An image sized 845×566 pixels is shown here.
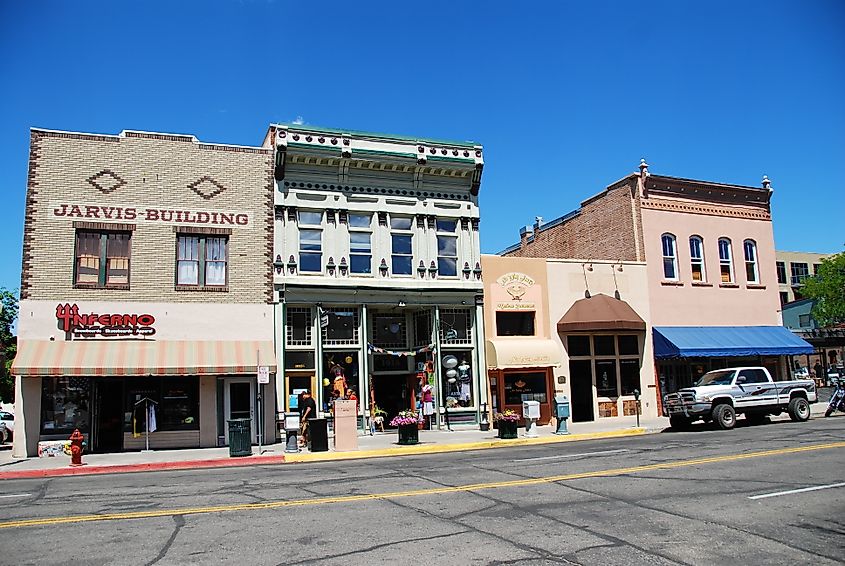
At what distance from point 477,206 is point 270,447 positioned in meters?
12.0

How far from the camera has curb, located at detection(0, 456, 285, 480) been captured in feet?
54.7

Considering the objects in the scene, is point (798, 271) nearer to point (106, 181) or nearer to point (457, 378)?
point (457, 378)

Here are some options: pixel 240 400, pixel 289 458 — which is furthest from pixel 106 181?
pixel 289 458

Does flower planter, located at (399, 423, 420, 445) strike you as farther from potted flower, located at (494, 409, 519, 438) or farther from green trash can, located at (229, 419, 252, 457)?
green trash can, located at (229, 419, 252, 457)

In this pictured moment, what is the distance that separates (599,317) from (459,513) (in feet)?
62.6

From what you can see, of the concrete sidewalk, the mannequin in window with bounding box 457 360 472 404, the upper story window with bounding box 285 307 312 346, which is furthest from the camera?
the mannequin in window with bounding box 457 360 472 404

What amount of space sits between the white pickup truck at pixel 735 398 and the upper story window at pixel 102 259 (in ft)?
59.6

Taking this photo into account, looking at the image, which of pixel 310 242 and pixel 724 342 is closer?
pixel 310 242

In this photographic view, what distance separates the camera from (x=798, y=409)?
23547 millimetres

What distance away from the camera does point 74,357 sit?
821 inches

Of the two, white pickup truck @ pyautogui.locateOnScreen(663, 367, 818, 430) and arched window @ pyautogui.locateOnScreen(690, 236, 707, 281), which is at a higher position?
arched window @ pyautogui.locateOnScreen(690, 236, 707, 281)

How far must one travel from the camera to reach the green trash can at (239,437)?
19.1 m

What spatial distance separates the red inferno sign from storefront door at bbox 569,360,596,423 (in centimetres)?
1595

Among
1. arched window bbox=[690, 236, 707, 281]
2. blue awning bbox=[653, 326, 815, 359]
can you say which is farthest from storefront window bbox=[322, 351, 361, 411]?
arched window bbox=[690, 236, 707, 281]
